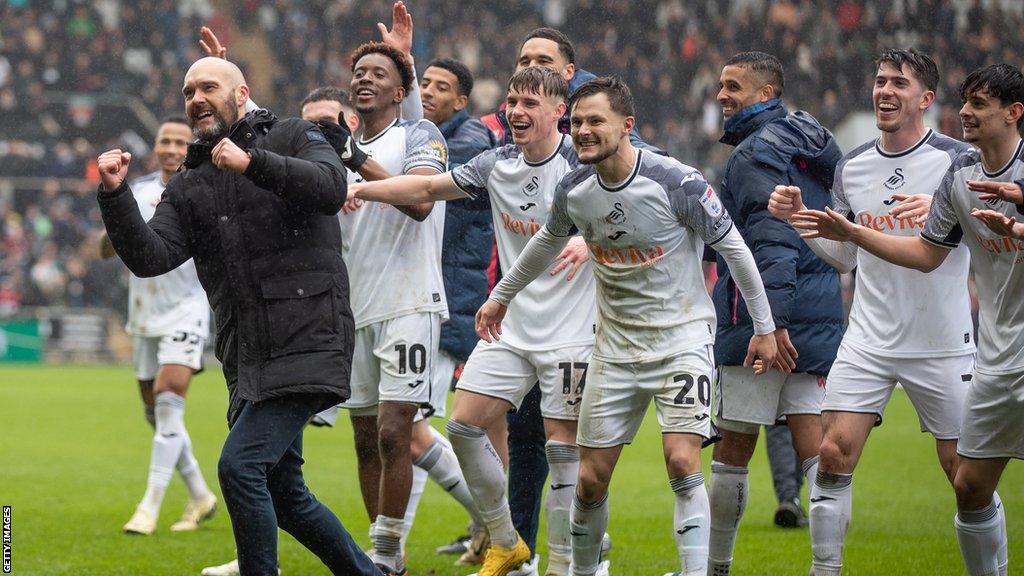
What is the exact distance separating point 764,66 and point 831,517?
84.5 inches

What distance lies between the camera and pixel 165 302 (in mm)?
9117

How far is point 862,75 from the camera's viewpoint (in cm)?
2609

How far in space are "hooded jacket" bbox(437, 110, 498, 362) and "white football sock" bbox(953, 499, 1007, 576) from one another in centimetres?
310

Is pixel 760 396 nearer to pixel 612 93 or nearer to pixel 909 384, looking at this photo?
pixel 909 384

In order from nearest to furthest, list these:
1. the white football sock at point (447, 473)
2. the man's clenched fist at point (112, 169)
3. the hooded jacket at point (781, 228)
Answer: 1. the man's clenched fist at point (112, 169)
2. the hooded jacket at point (781, 228)
3. the white football sock at point (447, 473)

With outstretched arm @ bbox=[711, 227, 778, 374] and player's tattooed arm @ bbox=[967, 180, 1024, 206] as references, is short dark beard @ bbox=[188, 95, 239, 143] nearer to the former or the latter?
outstretched arm @ bbox=[711, 227, 778, 374]

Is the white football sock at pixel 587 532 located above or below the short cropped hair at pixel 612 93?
below

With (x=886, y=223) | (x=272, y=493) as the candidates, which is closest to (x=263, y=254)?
(x=272, y=493)

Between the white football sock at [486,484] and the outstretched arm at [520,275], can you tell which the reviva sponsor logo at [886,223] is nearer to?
the outstretched arm at [520,275]

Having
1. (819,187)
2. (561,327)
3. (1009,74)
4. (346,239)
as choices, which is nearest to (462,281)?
(346,239)

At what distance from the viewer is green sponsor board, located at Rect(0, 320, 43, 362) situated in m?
24.9

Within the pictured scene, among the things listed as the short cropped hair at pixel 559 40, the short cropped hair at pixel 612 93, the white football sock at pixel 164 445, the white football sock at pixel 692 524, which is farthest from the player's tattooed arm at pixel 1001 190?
the white football sock at pixel 164 445

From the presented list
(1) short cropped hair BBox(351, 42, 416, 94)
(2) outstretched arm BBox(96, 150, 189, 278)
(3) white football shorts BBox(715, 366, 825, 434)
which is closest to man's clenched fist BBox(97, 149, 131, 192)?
(2) outstretched arm BBox(96, 150, 189, 278)

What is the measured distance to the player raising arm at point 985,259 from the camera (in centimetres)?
526
